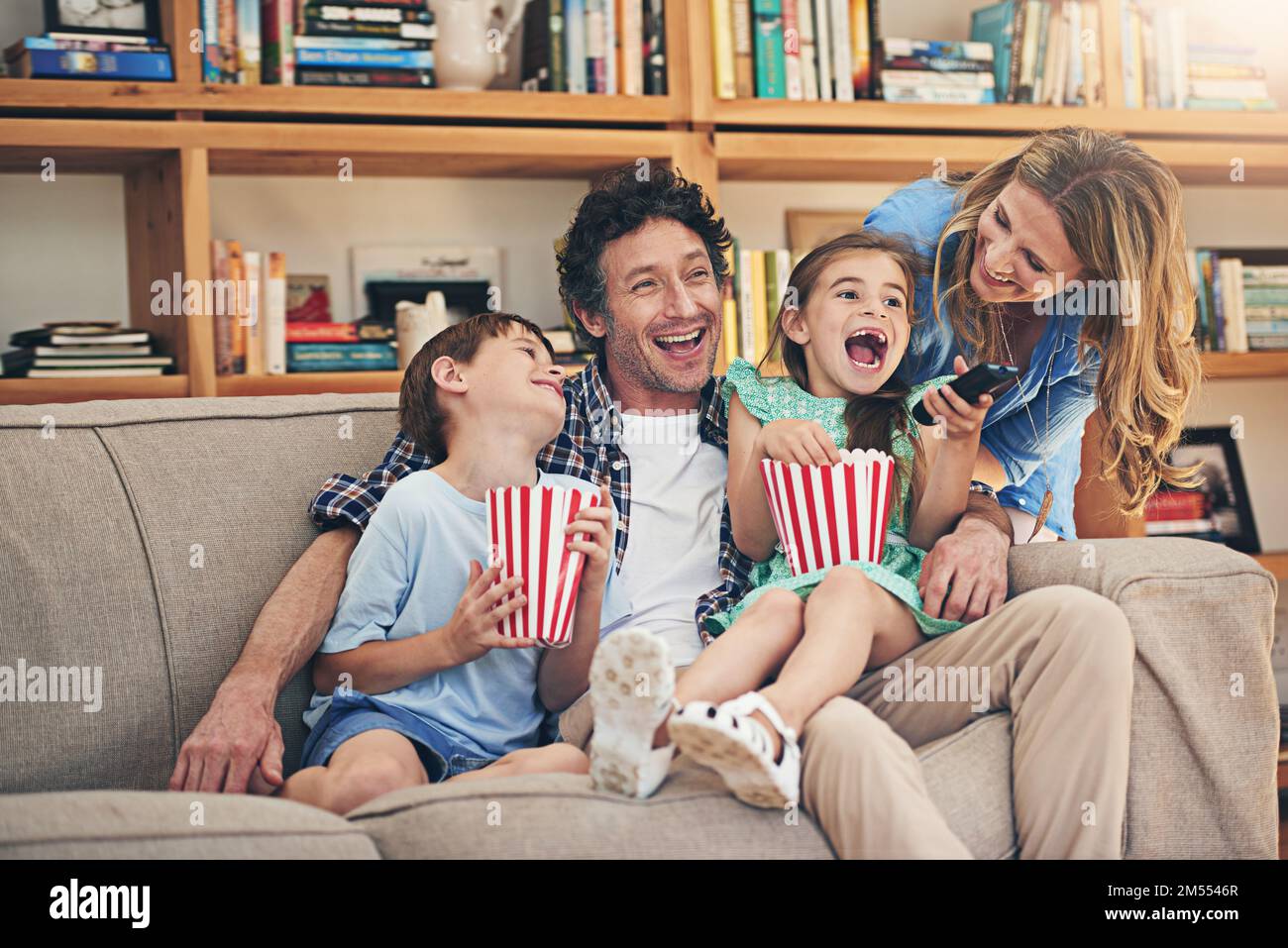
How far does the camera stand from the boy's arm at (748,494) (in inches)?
69.7

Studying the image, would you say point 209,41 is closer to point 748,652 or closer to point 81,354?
point 81,354

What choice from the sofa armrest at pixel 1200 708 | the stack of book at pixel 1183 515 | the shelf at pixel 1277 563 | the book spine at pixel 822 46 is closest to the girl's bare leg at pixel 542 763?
the sofa armrest at pixel 1200 708

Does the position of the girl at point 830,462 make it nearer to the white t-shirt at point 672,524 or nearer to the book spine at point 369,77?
the white t-shirt at point 672,524

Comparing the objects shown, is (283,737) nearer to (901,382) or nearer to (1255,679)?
(901,382)

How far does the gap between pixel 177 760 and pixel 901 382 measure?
1124 millimetres

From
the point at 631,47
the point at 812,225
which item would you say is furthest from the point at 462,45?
the point at 812,225

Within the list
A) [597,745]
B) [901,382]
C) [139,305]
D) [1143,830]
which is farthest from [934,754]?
[139,305]

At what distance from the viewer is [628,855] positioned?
123 cm

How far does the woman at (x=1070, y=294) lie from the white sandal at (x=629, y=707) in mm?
854

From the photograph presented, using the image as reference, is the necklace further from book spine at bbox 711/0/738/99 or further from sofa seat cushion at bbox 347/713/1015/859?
book spine at bbox 711/0/738/99

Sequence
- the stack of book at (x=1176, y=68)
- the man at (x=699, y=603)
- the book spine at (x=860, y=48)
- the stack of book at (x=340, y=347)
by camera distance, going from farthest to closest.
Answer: the stack of book at (x=1176, y=68), the book spine at (x=860, y=48), the stack of book at (x=340, y=347), the man at (x=699, y=603)

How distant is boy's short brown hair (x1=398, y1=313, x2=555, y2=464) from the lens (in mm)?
1805

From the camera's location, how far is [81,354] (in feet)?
8.56
